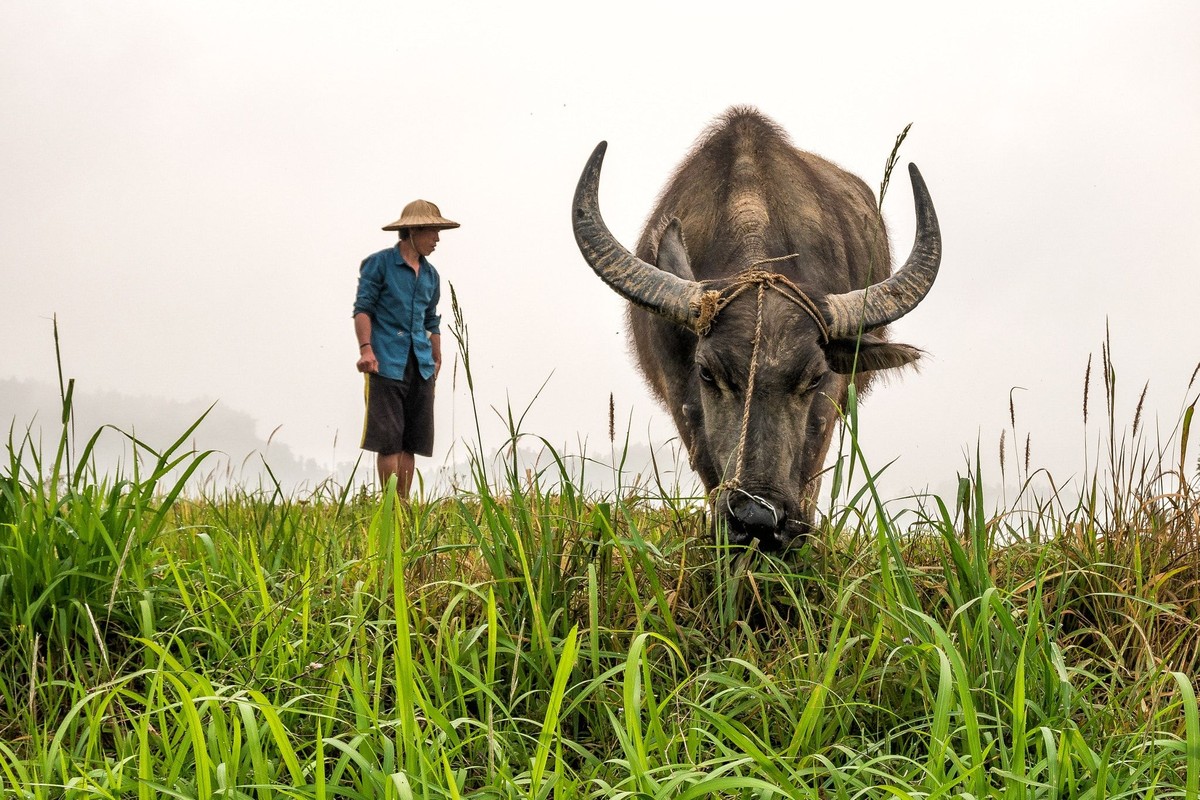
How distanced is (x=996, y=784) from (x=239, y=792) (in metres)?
1.77

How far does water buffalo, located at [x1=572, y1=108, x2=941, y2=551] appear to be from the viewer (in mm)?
4809

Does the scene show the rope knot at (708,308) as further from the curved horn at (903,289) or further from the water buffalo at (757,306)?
the curved horn at (903,289)

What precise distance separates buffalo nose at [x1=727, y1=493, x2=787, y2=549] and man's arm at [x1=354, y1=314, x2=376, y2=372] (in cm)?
420

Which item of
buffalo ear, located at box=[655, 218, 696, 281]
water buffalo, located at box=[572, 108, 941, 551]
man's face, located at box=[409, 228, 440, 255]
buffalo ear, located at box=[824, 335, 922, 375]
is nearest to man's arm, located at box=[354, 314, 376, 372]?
man's face, located at box=[409, 228, 440, 255]

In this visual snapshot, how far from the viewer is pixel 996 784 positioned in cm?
257

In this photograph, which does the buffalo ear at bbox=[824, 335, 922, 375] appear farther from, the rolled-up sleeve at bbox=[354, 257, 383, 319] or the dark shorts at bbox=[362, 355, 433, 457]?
the rolled-up sleeve at bbox=[354, 257, 383, 319]

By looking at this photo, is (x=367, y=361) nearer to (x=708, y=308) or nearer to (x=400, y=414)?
(x=400, y=414)

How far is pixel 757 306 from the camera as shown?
16.9 ft

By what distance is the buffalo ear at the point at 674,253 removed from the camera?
583cm

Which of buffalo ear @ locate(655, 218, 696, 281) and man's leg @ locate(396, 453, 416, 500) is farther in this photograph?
man's leg @ locate(396, 453, 416, 500)

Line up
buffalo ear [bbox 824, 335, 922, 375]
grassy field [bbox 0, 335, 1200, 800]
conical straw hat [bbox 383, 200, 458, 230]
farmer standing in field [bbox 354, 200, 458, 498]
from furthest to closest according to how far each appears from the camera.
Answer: farmer standing in field [bbox 354, 200, 458, 498]
conical straw hat [bbox 383, 200, 458, 230]
buffalo ear [bbox 824, 335, 922, 375]
grassy field [bbox 0, 335, 1200, 800]

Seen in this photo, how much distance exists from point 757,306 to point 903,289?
0.93m

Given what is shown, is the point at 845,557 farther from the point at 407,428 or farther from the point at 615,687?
the point at 407,428

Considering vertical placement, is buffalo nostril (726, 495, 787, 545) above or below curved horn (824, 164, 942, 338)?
below
